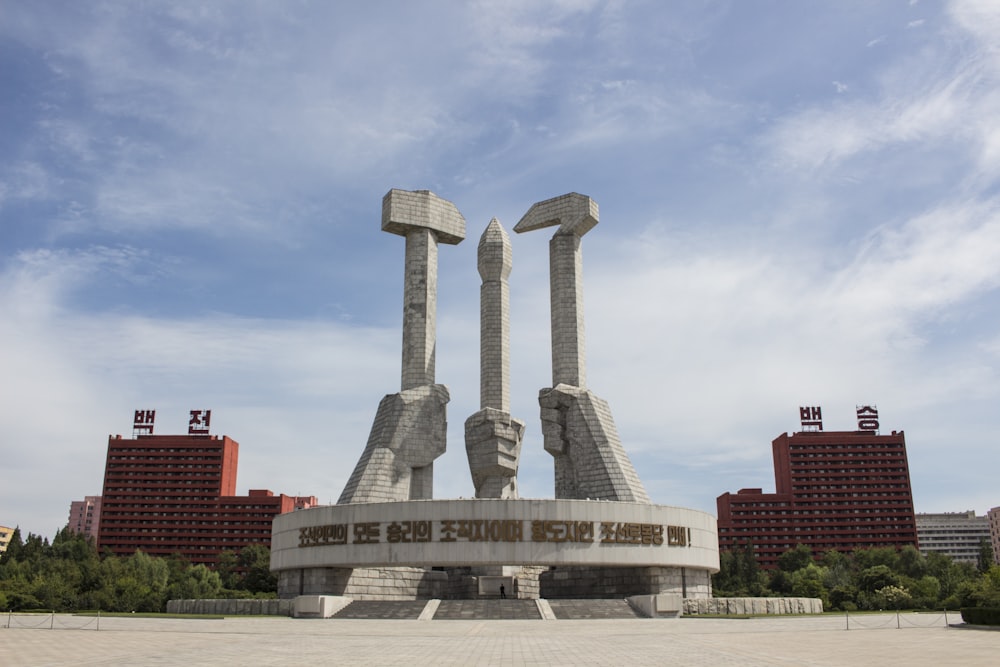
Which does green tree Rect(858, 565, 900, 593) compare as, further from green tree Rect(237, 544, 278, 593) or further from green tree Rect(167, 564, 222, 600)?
green tree Rect(237, 544, 278, 593)

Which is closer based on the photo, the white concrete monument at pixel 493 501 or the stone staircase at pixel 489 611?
the stone staircase at pixel 489 611

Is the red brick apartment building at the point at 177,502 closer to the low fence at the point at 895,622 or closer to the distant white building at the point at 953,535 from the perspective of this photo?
the low fence at the point at 895,622

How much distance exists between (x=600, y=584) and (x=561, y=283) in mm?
18702

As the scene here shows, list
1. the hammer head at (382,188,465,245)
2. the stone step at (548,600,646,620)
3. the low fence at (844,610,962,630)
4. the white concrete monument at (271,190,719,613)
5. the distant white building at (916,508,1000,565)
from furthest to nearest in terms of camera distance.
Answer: the distant white building at (916,508,1000,565), the hammer head at (382,188,465,245), the white concrete monument at (271,190,719,613), the stone step at (548,600,646,620), the low fence at (844,610,962,630)

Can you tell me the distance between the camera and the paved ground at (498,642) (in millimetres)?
16719

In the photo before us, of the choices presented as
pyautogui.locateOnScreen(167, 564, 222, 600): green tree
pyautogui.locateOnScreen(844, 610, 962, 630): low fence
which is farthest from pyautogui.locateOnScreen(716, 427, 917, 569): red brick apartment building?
pyautogui.locateOnScreen(844, 610, 962, 630): low fence

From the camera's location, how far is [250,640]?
22.9 metres

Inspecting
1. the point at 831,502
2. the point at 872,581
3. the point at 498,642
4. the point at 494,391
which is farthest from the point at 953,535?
the point at 498,642

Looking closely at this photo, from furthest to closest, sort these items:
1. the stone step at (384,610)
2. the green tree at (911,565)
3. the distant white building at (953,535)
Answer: the distant white building at (953,535), the green tree at (911,565), the stone step at (384,610)

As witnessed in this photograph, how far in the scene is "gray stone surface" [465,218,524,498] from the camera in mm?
49344

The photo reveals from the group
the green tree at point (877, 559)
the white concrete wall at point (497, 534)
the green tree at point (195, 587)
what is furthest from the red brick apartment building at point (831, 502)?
the white concrete wall at point (497, 534)

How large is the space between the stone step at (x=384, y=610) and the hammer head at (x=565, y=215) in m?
26.8

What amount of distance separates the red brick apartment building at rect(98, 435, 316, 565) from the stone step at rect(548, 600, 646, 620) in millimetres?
88093

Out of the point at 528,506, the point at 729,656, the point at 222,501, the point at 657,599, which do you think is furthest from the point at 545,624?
the point at 222,501
